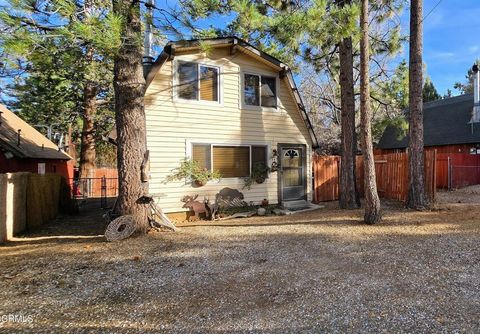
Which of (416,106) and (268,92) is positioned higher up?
(268,92)

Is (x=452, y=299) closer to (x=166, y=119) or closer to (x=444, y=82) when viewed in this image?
(x=166, y=119)

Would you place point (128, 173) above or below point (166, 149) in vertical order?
below

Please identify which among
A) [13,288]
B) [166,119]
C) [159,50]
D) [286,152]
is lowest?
[13,288]

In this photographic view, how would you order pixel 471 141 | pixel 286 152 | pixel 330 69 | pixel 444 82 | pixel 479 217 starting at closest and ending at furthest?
1. pixel 479 217
2. pixel 286 152
3. pixel 330 69
4. pixel 471 141
5. pixel 444 82

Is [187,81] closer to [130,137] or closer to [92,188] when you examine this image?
[130,137]

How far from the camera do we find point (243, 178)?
10297 millimetres

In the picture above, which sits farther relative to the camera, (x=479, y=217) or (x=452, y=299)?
(x=479, y=217)

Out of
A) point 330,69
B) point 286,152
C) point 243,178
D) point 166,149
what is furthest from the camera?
point 330,69

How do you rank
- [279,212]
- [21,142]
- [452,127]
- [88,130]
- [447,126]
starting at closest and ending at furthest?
1. [279,212]
2. [21,142]
3. [88,130]
4. [452,127]
5. [447,126]

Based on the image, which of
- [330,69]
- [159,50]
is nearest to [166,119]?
[159,50]

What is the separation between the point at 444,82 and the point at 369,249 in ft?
141

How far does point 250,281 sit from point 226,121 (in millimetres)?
6485

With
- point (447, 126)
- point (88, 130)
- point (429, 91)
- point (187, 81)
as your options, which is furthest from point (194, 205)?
point (429, 91)

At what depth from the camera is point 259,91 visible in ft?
34.9
